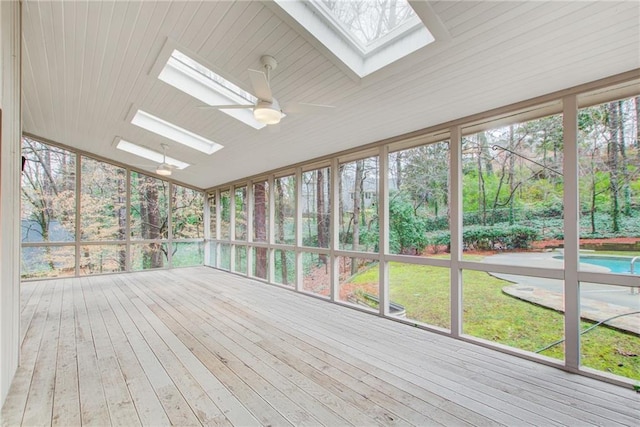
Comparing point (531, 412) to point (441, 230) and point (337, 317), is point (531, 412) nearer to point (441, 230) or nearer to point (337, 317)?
point (441, 230)

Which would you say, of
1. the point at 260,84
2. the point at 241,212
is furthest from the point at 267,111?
the point at 241,212

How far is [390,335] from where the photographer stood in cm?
354

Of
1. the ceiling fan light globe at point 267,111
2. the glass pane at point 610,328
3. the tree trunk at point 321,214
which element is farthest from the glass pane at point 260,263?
the glass pane at point 610,328

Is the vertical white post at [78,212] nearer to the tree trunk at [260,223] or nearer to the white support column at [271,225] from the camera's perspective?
the tree trunk at [260,223]

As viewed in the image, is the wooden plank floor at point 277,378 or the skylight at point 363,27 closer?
the wooden plank floor at point 277,378

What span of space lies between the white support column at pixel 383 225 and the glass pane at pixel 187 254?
7089 mm

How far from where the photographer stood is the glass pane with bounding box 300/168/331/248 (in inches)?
215

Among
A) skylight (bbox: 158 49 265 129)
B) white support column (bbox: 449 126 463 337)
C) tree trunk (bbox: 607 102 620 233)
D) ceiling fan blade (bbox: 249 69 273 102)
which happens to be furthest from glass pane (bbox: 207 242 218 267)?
tree trunk (bbox: 607 102 620 233)

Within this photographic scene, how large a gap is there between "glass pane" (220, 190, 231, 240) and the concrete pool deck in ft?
22.7

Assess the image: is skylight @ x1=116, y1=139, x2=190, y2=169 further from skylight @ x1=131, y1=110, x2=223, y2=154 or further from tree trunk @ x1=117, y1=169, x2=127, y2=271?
tree trunk @ x1=117, y1=169, x2=127, y2=271

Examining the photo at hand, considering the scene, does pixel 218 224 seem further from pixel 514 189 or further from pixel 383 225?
pixel 514 189

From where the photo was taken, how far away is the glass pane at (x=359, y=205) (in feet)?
15.1

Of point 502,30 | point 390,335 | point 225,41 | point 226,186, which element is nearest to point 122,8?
point 225,41

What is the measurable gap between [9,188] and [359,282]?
438 cm
